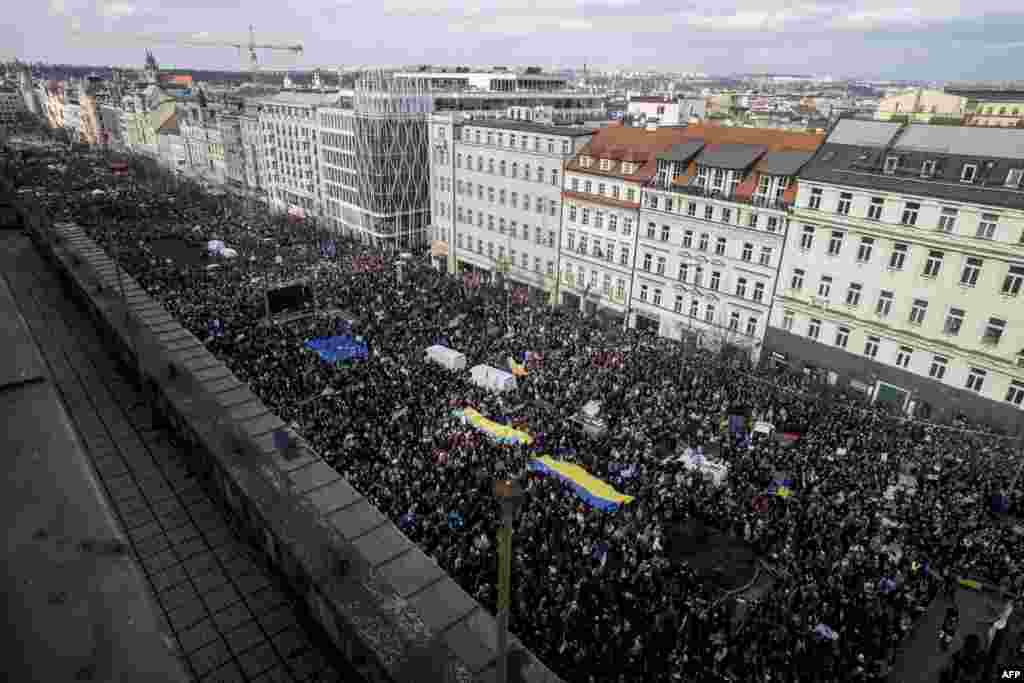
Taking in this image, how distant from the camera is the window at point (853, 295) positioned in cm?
3544

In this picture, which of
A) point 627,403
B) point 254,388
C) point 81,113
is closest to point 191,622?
point 254,388

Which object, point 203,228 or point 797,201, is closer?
point 797,201

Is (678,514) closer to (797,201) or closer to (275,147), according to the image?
(797,201)

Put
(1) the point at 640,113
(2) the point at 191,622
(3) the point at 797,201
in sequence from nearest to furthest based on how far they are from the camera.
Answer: (2) the point at 191,622, (3) the point at 797,201, (1) the point at 640,113

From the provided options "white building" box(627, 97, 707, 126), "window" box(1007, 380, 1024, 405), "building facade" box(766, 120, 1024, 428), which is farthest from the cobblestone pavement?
"white building" box(627, 97, 707, 126)

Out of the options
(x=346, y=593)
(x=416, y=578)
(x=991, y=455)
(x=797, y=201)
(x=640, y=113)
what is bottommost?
(x=991, y=455)

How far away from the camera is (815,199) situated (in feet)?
119

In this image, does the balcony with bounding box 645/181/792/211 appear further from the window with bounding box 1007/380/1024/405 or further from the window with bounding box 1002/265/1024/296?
the window with bounding box 1007/380/1024/405

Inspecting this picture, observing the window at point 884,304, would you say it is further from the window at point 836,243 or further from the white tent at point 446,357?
the white tent at point 446,357

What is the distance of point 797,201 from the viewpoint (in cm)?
3700

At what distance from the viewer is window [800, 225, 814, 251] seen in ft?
120

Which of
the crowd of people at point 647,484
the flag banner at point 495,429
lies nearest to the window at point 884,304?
the crowd of people at point 647,484

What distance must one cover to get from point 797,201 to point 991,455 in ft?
59.0

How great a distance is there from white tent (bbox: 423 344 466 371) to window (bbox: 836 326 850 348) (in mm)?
24168
